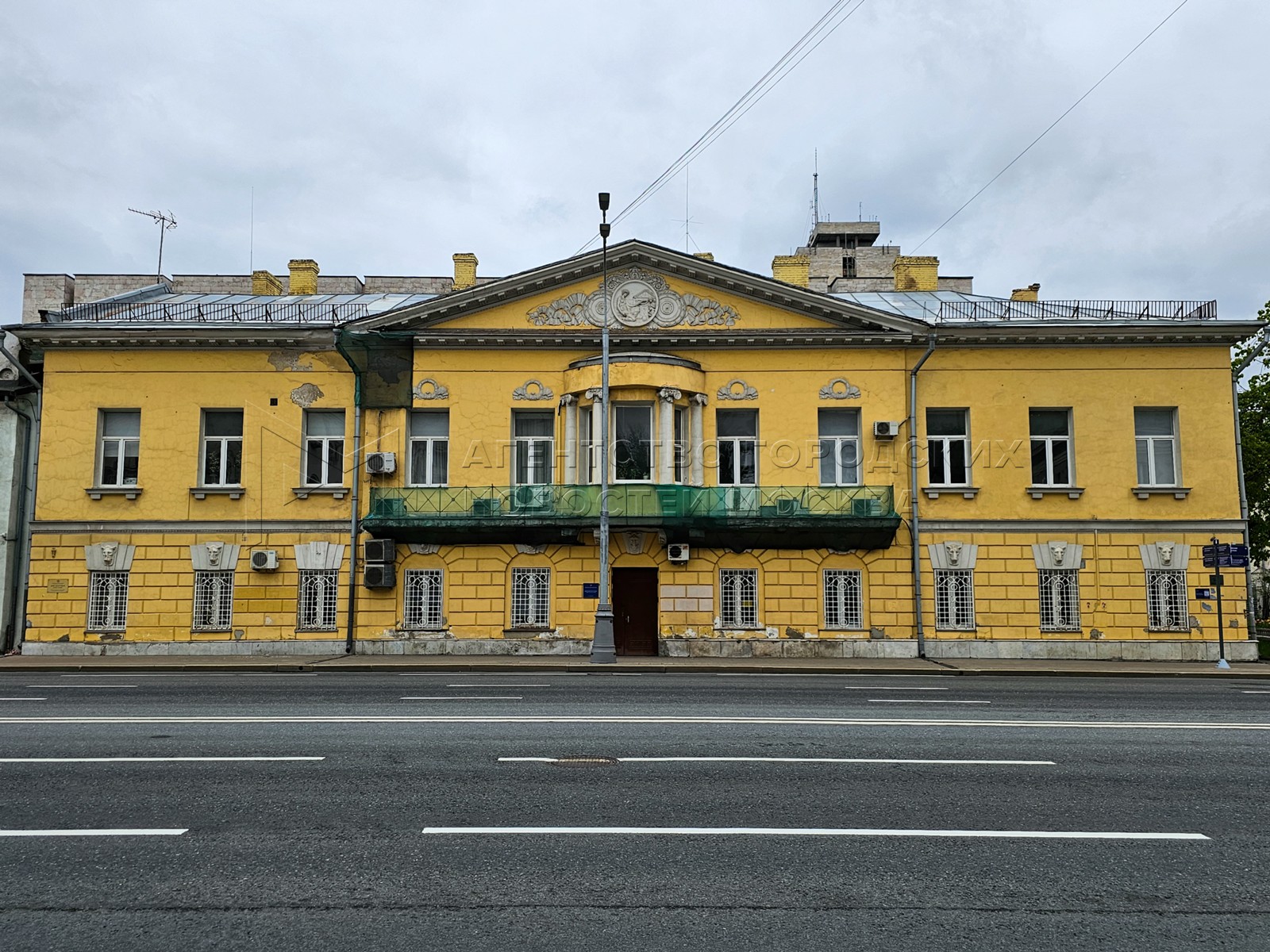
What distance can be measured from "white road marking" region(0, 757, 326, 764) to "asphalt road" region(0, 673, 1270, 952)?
8cm

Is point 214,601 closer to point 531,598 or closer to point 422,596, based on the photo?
point 422,596

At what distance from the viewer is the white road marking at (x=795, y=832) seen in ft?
20.5

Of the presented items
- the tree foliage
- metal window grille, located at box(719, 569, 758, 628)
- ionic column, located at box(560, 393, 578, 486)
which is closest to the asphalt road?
metal window grille, located at box(719, 569, 758, 628)

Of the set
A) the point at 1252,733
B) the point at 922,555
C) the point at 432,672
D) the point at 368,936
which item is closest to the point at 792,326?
the point at 922,555

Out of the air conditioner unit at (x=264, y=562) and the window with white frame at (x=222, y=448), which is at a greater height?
the window with white frame at (x=222, y=448)

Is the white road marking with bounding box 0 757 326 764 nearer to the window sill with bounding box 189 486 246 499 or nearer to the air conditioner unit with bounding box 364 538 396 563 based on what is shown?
the air conditioner unit with bounding box 364 538 396 563

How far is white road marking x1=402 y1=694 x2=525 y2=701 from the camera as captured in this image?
1341 centimetres

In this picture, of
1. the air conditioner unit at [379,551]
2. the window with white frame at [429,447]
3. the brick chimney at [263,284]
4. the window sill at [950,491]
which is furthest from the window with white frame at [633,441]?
the brick chimney at [263,284]

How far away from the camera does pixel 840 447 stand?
2417 cm

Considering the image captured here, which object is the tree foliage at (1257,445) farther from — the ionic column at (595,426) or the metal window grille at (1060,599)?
the ionic column at (595,426)

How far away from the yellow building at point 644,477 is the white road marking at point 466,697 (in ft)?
29.9

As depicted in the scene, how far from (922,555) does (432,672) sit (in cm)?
1215

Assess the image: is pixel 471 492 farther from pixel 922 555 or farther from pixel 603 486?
pixel 922 555

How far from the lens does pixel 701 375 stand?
2397 centimetres
